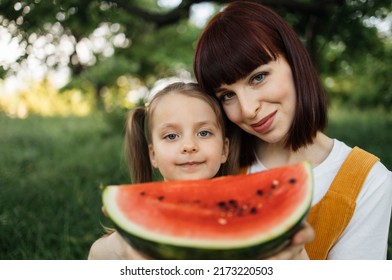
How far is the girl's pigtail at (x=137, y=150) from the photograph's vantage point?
1938 millimetres

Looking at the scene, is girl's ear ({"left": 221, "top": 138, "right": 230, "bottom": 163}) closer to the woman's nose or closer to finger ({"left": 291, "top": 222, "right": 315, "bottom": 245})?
the woman's nose

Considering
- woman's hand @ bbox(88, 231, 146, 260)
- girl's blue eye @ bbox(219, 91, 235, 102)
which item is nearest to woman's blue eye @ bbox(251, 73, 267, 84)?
girl's blue eye @ bbox(219, 91, 235, 102)

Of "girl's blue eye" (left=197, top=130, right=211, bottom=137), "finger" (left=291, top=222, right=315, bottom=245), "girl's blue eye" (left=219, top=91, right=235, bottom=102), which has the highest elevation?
"girl's blue eye" (left=219, top=91, right=235, bottom=102)

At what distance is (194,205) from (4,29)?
59.9 inches

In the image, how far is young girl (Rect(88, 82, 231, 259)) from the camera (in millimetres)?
1587

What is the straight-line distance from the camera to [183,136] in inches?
63.2

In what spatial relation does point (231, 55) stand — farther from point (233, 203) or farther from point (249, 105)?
point (233, 203)

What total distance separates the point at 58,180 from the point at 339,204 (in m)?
2.60

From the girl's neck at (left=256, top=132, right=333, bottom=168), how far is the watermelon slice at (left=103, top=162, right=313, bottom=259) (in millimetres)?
495

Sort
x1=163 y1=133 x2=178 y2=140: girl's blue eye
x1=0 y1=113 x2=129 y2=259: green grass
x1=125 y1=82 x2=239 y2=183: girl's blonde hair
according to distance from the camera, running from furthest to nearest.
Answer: x1=0 y1=113 x2=129 y2=259: green grass → x1=125 y1=82 x2=239 y2=183: girl's blonde hair → x1=163 y1=133 x2=178 y2=140: girl's blue eye

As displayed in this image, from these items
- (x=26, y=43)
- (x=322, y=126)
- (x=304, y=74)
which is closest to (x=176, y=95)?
(x=304, y=74)

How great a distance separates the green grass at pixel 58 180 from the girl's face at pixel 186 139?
62cm

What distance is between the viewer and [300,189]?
1.22m
